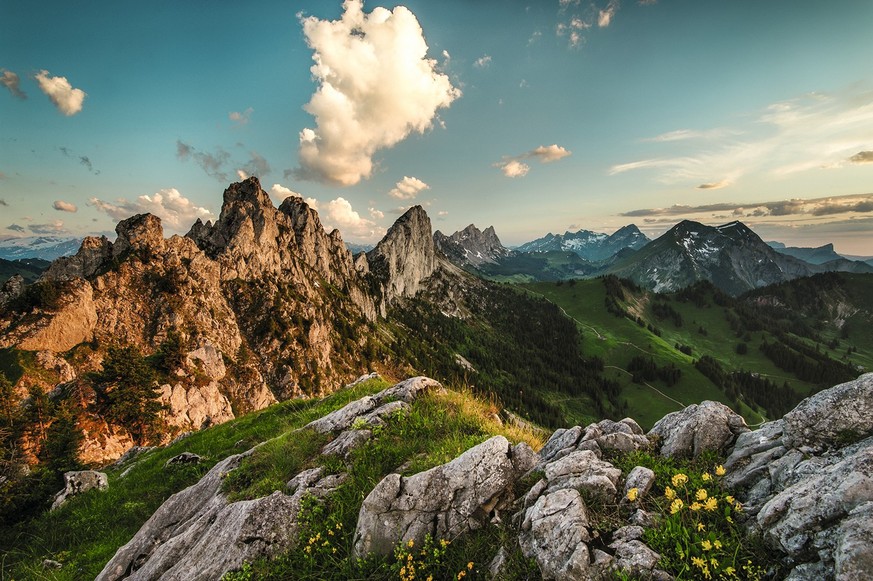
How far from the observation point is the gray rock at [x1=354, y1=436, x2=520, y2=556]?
308 inches

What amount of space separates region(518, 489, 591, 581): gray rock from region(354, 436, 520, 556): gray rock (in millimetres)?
1129

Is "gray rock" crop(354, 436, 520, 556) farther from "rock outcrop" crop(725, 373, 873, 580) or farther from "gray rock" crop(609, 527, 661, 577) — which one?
"rock outcrop" crop(725, 373, 873, 580)

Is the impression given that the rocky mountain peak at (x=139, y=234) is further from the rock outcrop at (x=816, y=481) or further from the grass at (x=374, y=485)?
the rock outcrop at (x=816, y=481)

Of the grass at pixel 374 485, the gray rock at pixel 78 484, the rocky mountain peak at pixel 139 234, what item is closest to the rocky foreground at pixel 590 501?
the grass at pixel 374 485

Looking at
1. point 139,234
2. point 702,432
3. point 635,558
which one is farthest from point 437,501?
point 139,234

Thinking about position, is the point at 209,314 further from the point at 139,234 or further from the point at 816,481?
the point at 816,481

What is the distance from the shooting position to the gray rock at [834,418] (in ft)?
24.1

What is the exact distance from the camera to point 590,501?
746 centimetres

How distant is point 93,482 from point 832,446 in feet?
102

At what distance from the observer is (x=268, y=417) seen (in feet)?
75.8

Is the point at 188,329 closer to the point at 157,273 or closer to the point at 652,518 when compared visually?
the point at 157,273

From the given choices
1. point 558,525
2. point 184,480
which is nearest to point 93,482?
point 184,480

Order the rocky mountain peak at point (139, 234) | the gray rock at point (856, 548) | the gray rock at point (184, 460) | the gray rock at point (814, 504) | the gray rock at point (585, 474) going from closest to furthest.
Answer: the gray rock at point (856, 548) → the gray rock at point (814, 504) → the gray rock at point (585, 474) → the gray rock at point (184, 460) → the rocky mountain peak at point (139, 234)

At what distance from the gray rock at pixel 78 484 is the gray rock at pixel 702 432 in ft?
89.4
